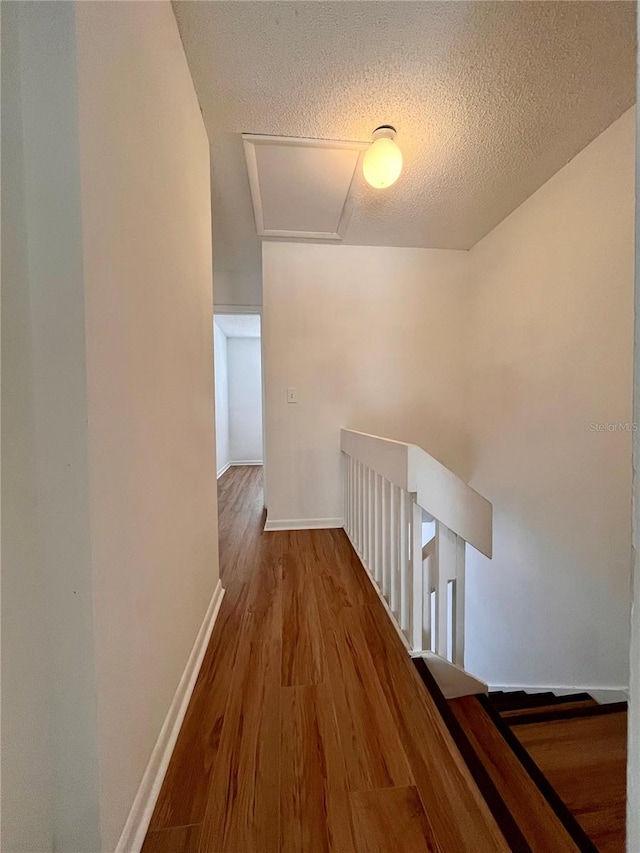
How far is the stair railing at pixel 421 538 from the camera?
1.07 metres

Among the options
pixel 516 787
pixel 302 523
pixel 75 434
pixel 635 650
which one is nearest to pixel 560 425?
pixel 516 787

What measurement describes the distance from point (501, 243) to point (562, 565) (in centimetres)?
206

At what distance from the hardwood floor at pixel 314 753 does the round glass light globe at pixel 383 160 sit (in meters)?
A: 1.95

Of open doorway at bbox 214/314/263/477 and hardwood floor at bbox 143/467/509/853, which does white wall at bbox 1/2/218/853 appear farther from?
open doorway at bbox 214/314/263/477

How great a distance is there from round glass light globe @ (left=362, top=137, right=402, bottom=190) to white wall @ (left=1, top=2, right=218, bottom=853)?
3.10 feet

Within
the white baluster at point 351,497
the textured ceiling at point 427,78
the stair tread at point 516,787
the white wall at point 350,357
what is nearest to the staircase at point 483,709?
the stair tread at point 516,787

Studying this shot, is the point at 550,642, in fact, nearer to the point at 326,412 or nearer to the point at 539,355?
the point at 539,355

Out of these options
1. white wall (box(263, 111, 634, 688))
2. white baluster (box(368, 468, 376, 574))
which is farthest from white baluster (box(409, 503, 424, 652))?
white wall (box(263, 111, 634, 688))

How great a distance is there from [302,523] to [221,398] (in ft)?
9.58

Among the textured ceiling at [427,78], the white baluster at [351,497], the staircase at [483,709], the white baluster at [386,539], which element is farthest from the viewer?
the white baluster at [351,497]

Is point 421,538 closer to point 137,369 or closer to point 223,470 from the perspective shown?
point 137,369

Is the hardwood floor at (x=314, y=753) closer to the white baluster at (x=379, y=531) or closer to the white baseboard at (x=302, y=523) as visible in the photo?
the white baluster at (x=379, y=531)

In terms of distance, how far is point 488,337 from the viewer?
225cm

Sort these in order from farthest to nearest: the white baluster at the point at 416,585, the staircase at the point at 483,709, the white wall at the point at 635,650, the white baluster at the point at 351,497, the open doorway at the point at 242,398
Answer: the open doorway at the point at 242,398 → the white baluster at the point at 351,497 → the white baluster at the point at 416,585 → the staircase at the point at 483,709 → the white wall at the point at 635,650
